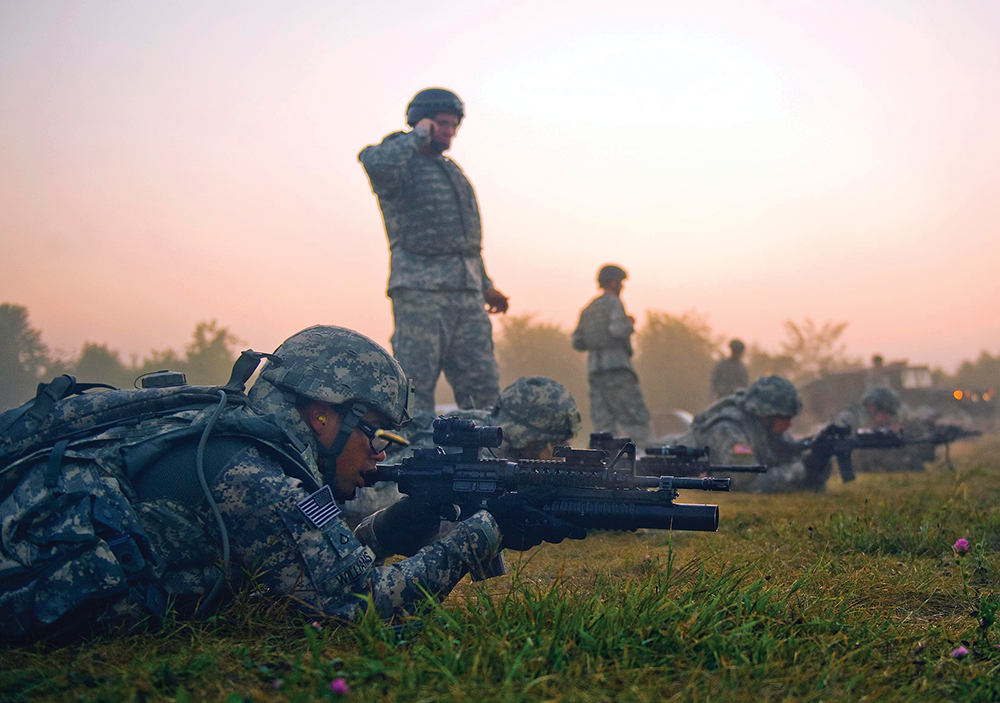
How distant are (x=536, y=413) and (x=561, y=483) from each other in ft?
7.15

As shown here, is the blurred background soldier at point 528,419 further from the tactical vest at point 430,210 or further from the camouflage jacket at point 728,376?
the camouflage jacket at point 728,376

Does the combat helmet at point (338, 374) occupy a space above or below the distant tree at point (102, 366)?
below

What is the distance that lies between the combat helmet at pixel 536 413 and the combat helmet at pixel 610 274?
20.1ft

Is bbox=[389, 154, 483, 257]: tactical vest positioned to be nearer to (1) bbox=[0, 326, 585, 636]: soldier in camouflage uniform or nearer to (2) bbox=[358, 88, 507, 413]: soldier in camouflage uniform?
(2) bbox=[358, 88, 507, 413]: soldier in camouflage uniform

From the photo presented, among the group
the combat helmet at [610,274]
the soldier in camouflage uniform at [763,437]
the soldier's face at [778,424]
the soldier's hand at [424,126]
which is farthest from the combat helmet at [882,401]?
the soldier's hand at [424,126]

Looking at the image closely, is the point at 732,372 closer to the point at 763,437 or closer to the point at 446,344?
the point at 763,437

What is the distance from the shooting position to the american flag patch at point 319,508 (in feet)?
8.74

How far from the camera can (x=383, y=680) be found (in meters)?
2.12

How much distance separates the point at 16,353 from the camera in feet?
45.1

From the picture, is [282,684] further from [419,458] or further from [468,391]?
[468,391]

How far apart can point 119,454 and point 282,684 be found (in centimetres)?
114

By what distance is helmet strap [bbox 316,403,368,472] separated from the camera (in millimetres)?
3238

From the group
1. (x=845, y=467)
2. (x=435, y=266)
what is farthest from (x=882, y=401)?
(x=435, y=266)

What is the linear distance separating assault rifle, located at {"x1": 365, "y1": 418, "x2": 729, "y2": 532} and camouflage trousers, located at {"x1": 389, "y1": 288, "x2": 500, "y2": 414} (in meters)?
3.16
